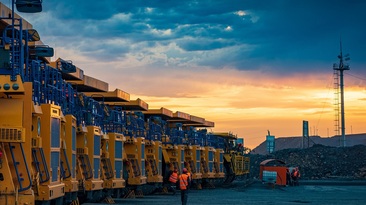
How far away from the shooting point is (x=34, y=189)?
18547 millimetres

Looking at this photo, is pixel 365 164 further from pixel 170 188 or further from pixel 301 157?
pixel 170 188

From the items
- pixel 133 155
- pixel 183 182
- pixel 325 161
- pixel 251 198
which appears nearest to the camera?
pixel 183 182

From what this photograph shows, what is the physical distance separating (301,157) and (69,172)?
9336cm

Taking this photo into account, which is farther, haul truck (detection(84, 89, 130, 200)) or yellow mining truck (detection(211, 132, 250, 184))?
yellow mining truck (detection(211, 132, 250, 184))

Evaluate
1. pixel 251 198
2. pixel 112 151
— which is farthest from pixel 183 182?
pixel 251 198

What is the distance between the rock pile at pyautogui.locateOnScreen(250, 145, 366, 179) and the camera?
104 metres

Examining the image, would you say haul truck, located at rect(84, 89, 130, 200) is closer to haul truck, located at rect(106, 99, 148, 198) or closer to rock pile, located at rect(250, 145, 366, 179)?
haul truck, located at rect(106, 99, 148, 198)

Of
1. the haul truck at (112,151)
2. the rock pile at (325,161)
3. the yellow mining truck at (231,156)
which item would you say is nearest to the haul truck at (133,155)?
the haul truck at (112,151)

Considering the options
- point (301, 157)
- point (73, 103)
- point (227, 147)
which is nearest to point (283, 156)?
point (301, 157)

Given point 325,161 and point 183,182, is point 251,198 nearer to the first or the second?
point 183,182

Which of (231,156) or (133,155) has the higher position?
(231,156)

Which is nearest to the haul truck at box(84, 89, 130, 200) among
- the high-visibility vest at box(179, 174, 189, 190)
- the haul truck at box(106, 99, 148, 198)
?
the haul truck at box(106, 99, 148, 198)

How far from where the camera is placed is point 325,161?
362ft

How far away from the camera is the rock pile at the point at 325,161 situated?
104 metres
